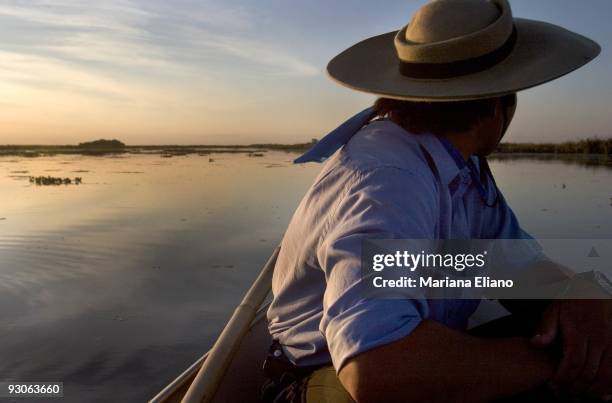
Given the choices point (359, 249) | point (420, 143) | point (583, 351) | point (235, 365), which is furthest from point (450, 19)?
point (235, 365)

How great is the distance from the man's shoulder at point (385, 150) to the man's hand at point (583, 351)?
1.75 feet

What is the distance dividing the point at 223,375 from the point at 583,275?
146 cm

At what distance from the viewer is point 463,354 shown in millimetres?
1148

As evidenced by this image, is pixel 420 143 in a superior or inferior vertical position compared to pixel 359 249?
superior

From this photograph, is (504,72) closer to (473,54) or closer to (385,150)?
(473,54)

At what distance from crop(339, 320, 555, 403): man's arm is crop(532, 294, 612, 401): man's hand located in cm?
4

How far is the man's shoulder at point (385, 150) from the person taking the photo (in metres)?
1.25

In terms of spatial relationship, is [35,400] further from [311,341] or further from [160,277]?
[311,341]

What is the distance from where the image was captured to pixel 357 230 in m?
1.13

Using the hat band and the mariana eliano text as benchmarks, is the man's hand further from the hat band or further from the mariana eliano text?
the hat band

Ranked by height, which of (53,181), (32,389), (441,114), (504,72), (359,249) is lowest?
(32,389)

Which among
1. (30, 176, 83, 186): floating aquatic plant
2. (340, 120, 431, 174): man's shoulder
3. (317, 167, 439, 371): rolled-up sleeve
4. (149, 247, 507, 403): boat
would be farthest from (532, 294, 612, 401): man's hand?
(30, 176, 83, 186): floating aquatic plant

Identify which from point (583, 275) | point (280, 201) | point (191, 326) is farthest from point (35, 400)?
point (280, 201)

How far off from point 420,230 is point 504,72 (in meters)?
0.62
